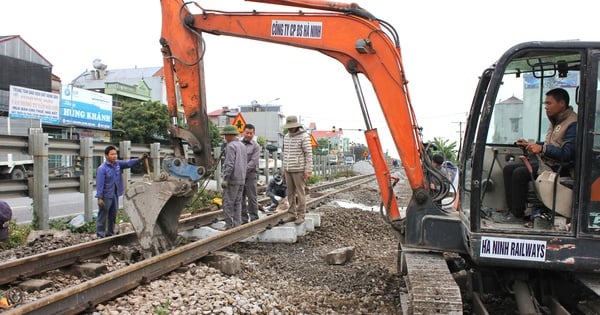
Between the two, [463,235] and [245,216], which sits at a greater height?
[463,235]

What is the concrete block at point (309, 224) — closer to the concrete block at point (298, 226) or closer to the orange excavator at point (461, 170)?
the concrete block at point (298, 226)

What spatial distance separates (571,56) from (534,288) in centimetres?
211

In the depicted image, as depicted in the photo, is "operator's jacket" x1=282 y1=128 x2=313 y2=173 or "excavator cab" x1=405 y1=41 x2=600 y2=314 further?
"operator's jacket" x1=282 y1=128 x2=313 y2=173

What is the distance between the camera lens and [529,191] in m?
4.09

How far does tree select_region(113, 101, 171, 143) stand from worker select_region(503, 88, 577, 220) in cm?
3767

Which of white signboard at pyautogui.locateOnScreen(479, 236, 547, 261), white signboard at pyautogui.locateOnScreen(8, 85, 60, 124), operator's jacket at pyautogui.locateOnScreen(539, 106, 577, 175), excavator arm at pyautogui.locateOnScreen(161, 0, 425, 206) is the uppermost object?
white signboard at pyautogui.locateOnScreen(8, 85, 60, 124)

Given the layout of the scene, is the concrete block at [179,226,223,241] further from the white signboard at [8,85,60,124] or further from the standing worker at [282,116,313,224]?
the white signboard at [8,85,60,124]

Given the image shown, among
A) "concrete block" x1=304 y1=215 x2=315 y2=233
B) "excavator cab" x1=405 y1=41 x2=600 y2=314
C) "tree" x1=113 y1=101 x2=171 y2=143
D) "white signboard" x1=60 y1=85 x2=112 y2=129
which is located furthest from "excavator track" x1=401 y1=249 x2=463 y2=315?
"white signboard" x1=60 y1=85 x2=112 y2=129

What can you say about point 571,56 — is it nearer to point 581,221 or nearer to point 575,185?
point 575,185

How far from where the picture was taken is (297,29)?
210 inches

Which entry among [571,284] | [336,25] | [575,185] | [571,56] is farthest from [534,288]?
[336,25]

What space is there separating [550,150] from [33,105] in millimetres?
39048

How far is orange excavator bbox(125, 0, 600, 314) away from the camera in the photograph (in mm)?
3619

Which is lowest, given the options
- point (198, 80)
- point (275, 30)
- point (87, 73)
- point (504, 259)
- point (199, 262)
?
point (199, 262)
